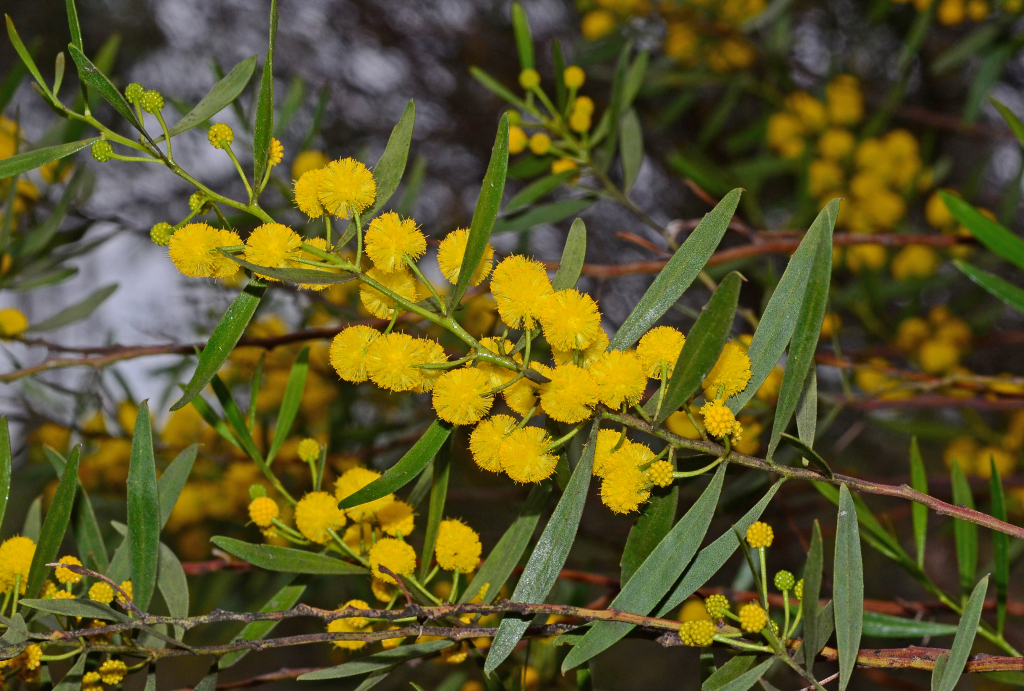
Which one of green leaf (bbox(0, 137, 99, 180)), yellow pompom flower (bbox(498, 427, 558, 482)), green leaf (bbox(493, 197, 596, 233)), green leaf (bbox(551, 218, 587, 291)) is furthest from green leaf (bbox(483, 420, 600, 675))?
green leaf (bbox(493, 197, 596, 233))

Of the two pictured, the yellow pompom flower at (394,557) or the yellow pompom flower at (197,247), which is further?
the yellow pompom flower at (394,557)

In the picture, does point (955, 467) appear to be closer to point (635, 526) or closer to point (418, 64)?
point (635, 526)

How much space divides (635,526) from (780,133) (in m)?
1.82

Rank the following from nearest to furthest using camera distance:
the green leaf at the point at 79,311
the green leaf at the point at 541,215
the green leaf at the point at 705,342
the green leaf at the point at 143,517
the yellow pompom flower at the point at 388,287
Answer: the green leaf at the point at 705,342 < the yellow pompom flower at the point at 388,287 < the green leaf at the point at 143,517 < the green leaf at the point at 541,215 < the green leaf at the point at 79,311

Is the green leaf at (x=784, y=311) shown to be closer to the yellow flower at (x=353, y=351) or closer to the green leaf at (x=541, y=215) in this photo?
the yellow flower at (x=353, y=351)

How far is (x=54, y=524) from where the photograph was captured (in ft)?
2.42

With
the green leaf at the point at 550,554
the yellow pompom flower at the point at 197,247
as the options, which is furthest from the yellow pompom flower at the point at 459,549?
the yellow pompom flower at the point at 197,247

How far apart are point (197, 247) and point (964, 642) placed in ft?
2.40

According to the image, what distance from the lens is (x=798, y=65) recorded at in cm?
246

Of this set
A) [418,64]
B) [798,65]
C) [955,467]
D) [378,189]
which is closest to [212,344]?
[378,189]

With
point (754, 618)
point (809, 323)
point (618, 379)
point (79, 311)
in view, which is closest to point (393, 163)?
point (618, 379)

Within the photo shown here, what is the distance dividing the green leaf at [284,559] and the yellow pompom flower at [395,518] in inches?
2.2

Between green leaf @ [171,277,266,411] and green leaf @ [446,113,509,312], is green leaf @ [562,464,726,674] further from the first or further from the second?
green leaf @ [171,277,266,411]

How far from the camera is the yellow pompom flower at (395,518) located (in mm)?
841
